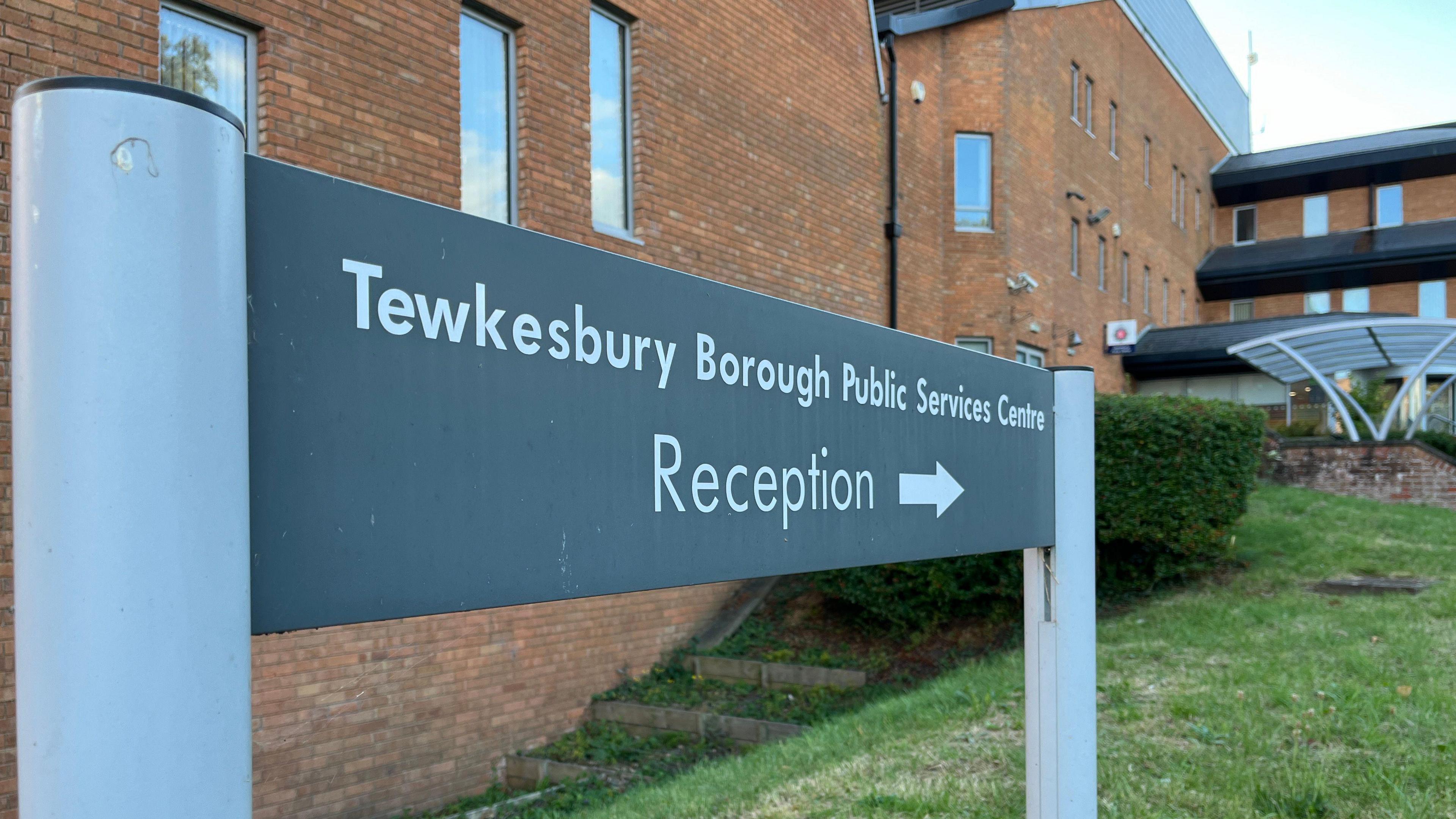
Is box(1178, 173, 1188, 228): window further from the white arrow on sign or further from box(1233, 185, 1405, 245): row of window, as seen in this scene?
the white arrow on sign

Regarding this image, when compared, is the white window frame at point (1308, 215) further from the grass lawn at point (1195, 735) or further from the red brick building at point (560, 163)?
the grass lawn at point (1195, 735)

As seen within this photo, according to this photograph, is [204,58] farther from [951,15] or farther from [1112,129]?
[1112,129]

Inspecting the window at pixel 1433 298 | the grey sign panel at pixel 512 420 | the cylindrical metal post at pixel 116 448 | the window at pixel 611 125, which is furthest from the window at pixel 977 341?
the window at pixel 1433 298

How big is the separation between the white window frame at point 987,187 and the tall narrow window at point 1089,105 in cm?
541

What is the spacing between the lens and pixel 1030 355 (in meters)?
18.7

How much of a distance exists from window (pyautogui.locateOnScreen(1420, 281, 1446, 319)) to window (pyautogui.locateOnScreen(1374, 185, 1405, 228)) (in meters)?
2.20

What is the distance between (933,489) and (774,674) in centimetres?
777

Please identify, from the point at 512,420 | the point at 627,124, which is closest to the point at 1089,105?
the point at 627,124

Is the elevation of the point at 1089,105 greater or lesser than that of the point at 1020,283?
greater

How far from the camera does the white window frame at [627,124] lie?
31.3 ft

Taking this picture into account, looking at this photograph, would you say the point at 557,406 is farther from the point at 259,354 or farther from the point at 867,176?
the point at 867,176

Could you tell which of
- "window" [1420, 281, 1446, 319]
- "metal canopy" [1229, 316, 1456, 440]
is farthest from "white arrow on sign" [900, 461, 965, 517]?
"window" [1420, 281, 1446, 319]

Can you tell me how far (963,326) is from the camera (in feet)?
55.9

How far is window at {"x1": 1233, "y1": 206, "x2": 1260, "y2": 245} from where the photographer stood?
35750 millimetres
